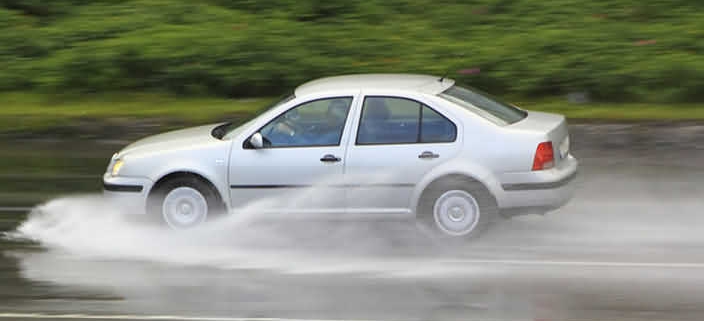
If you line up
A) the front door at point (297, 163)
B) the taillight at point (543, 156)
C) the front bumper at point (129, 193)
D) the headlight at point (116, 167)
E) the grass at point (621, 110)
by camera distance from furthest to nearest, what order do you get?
the grass at point (621, 110) < the headlight at point (116, 167) < the front bumper at point (129, 193) < the front door at point (297, 163) < the taillight at point (543, 156)

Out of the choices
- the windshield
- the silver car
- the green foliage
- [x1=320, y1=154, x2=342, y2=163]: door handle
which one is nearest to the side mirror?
the silver car

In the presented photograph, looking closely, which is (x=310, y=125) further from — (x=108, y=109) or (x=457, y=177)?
(x=108, y=109)

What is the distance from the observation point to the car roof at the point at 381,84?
927 cm

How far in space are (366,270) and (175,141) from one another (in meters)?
2.40

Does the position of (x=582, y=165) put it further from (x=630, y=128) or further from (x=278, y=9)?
(x=278, y=9)

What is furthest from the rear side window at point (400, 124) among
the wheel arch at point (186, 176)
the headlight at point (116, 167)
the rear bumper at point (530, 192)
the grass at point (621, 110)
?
the grass at point (621, 110)

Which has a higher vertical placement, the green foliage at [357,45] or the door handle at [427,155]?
the green foliage at [357,45]

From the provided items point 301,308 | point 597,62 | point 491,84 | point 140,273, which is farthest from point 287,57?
point 301,308

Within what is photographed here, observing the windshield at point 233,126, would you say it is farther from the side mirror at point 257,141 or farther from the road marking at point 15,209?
the road marking at point 15,209

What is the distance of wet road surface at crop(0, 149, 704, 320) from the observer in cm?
733

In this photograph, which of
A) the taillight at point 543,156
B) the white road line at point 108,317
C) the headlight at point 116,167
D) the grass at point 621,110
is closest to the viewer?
the white road line at point 108,317

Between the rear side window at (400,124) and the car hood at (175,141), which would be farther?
the car hood at (175,141)

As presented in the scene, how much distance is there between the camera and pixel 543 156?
8.84 m

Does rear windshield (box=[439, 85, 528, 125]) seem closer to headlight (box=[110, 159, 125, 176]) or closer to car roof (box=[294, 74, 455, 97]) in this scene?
car roof (box=[294, 74, 455, 97])
